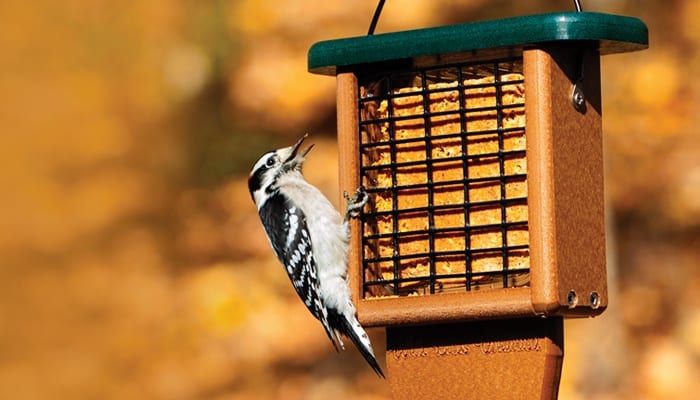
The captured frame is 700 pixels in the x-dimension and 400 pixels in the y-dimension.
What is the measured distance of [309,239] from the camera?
5.65 metres

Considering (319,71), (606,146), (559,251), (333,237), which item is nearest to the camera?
(559,251)

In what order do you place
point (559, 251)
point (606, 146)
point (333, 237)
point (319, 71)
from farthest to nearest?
point (606, 146) < point (333, 237) < point (319, 71) < point (559, 251)

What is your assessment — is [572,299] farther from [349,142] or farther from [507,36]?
[349,142]

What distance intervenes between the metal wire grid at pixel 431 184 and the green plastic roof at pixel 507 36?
0.20m

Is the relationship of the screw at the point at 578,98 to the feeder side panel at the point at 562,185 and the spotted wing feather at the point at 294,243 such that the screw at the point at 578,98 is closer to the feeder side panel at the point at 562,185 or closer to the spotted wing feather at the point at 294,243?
the feeder side panel at the point at 562,185

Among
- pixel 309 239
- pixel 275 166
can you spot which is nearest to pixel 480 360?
pixel 309 239

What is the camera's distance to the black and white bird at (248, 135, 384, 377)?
518 cm

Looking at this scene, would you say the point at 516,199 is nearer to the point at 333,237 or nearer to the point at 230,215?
the point at 333,237

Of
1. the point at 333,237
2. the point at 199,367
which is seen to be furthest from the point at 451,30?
the point at 199,367

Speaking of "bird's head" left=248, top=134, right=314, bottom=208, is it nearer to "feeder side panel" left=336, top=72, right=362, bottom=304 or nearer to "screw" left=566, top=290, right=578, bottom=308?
"feeder side panel" left=336, top=72, right=362, bottom=304

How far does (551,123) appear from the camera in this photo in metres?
4.31

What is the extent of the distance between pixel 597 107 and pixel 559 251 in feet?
1.70

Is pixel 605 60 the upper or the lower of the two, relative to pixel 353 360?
upper

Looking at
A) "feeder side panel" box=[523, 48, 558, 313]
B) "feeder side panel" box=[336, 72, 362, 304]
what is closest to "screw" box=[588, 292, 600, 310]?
"feeder side panel" box=[523, 48, 558, 313]
